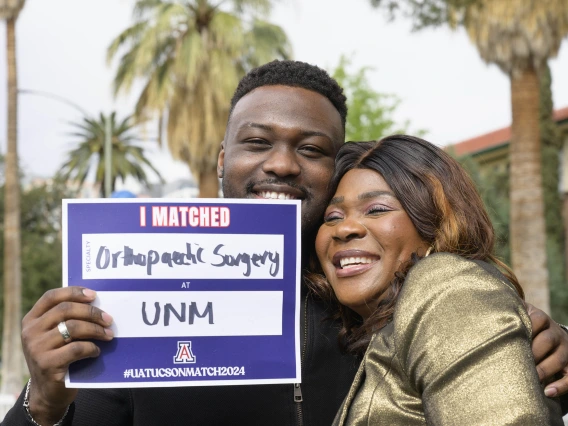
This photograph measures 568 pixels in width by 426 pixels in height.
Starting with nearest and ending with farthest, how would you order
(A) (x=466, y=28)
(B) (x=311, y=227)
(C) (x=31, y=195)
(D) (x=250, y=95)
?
(B) (x=311, y=227)
(D) (x=250, y=95)
(A) (x=466, y=28)
(C) (x=31, y=195)

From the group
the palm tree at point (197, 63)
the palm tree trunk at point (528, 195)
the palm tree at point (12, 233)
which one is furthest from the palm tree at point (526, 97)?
the palm tree at point (12, 233)

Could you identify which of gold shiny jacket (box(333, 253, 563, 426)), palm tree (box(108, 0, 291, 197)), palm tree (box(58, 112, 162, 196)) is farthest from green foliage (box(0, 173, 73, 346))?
gold shiny jacket (box(333, 253, 563, 426))

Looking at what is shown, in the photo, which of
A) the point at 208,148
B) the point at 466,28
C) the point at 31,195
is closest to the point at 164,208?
the point at 466,28

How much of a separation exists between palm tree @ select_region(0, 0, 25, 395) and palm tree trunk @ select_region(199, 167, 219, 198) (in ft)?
12.8

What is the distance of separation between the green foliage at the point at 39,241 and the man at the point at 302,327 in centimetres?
2997

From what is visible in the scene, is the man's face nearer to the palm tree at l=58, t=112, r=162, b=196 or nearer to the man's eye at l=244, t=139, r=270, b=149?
the man's eye at l=244, t=139, r=270, b=149

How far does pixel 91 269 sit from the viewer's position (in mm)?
2248

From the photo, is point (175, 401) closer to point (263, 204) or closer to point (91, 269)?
point (91, 269)

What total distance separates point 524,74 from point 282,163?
869 centimetres

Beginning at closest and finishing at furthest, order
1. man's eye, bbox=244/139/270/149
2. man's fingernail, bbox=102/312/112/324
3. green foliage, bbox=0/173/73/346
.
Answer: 1. man's fingernail, bbox=102/312/112/324
2. man's eye, bbox=244/139/270/149
3. green foliage, bbox=0/173/73/346

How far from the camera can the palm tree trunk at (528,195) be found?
10.3 metres

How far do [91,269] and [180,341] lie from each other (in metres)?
0.33

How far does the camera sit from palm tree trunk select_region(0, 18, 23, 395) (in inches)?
645

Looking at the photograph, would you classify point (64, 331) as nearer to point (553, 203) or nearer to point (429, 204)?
point (429, 204)
